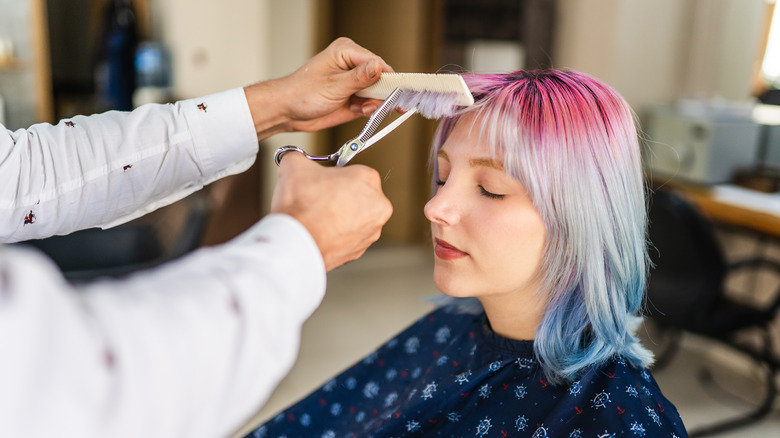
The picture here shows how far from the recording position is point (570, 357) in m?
1.00

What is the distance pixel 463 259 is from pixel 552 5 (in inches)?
126

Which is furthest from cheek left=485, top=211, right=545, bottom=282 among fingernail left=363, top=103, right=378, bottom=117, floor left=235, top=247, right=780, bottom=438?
floor left=235, top=247, right=780, bottom=438

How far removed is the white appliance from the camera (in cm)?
287

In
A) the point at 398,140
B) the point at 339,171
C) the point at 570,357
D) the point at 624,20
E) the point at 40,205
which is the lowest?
the point at 398,140

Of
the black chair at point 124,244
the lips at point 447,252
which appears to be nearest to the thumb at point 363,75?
the lips at point 447,252

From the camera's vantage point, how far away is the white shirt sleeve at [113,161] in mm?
910

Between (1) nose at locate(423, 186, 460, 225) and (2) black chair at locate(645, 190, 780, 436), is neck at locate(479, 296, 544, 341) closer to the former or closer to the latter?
(1) nose at locate(423, 186, 460, 225)

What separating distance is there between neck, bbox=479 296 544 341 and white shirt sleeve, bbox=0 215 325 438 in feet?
1.86

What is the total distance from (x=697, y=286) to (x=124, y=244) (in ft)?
6.91

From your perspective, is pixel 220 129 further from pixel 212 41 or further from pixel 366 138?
pixel 212 41

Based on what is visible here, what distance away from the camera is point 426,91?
93 cm

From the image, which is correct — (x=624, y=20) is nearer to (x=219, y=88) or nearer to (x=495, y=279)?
(x=219, y=88)

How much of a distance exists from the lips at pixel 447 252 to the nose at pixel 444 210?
5cm

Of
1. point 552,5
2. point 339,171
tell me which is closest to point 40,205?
point 339,171
